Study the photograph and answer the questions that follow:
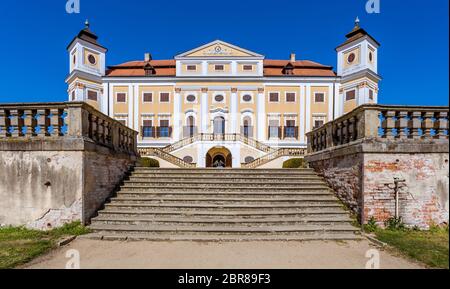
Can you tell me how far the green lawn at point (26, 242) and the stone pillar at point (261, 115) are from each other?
2753 cm

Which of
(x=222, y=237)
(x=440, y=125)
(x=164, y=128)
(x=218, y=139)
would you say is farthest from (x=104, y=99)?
(x=440, y=125)

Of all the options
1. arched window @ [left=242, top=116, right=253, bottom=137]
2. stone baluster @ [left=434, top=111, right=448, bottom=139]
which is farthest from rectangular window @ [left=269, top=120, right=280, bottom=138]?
stone baluster @ [left=434, top=111, right=448, bottom=139]

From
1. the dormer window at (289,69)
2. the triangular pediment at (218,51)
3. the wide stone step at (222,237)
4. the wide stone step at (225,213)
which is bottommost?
the wide stone step at (222,237)

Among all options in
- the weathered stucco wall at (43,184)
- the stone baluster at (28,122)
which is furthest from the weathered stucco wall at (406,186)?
Answer: the stone baluster at (28,122)

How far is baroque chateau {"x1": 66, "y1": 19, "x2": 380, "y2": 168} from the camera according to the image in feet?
107

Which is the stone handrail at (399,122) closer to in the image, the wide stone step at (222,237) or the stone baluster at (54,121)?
the wide stone step at (222,237)

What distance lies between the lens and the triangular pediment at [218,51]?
110ft

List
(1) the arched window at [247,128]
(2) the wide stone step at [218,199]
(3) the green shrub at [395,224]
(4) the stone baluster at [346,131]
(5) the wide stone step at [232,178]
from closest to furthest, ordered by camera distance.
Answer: (3) the green shrub at [395,224] < (2) the wide stone step at [218,199] < (4) the stone baluster at [346,131] < (5) the wide stone step at [232,178] < (1) the arched window at [247,128]

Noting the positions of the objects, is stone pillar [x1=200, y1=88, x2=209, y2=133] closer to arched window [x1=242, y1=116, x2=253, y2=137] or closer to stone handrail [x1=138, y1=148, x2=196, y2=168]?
arched window [x1=242, y1=116, x2=253, y2=137]

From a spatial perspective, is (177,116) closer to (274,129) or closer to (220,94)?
(220,94)

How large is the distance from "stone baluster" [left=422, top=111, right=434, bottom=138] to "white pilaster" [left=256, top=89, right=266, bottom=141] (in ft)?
84.7

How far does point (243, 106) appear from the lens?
32.9m

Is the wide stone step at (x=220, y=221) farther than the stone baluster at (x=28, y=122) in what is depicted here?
No
